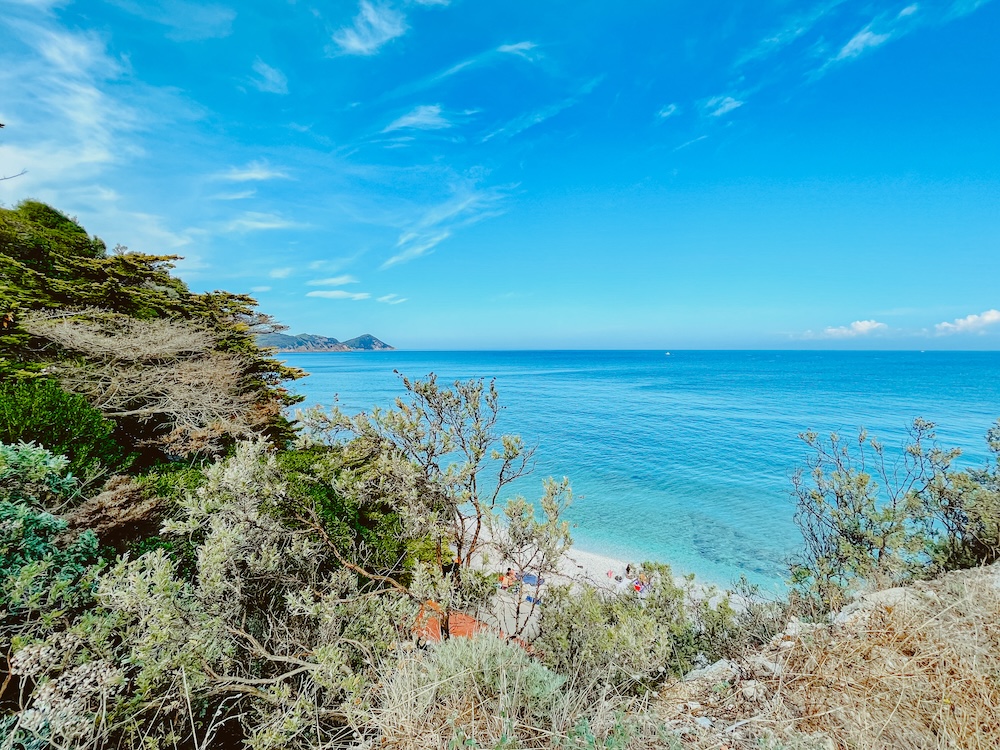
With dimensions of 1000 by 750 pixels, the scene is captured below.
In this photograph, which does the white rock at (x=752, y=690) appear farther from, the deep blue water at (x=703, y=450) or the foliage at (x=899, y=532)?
the deep blue water at (x=703, y=450)

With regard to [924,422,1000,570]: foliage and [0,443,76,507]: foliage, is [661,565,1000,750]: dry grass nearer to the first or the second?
[924,422,1000,570]: foliage

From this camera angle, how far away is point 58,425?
580cm

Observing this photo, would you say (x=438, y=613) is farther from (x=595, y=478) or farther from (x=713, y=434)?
(x=713, y=434)

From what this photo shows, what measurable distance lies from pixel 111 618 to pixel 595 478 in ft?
65.5

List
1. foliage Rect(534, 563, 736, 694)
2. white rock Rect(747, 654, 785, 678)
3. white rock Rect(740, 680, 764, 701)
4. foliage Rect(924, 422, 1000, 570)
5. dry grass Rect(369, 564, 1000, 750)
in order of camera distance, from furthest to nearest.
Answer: foliage Rect(924, 422, 1000, 570) → foliage Rect(534, 563, 736, 694) → white rock Rect(747, 654, 785, 678) → white rock Rect(740, 680, 764, 701) → dry grass Rect(369, 564, 1000, 750)

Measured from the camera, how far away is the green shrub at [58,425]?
5.34 metres

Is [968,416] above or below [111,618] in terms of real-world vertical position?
below

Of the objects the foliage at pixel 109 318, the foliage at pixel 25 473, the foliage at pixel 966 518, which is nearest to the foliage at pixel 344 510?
the foliage at pixel 25 473

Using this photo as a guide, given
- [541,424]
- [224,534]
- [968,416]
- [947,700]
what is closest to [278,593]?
[224,534]

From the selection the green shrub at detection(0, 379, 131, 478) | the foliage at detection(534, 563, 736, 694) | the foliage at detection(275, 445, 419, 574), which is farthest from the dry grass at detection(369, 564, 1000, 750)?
the green shrub at detection(0, 379, 131, 478)

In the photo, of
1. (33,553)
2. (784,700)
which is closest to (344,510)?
(33,553)

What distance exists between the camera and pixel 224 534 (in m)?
3.43

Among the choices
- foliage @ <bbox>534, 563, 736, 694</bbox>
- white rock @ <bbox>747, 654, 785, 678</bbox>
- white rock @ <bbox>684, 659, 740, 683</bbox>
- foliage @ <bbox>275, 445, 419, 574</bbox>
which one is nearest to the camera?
white rock @ <bbox>747, 654, 785, 678</bbox>

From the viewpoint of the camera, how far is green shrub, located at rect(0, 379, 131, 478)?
5336 millimetres
